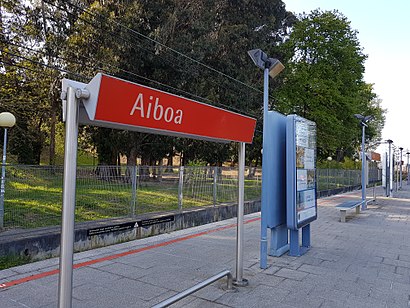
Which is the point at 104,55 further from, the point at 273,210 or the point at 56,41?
the point at 273,210

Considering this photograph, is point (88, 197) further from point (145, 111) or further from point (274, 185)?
point (145, 111)

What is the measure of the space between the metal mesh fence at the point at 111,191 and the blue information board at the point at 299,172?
4164 millimetres

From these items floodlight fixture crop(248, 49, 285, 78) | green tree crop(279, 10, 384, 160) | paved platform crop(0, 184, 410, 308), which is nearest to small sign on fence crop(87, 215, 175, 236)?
paved platform crop(0, 184, 410, 308)

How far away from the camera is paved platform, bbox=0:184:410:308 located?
4.07 m

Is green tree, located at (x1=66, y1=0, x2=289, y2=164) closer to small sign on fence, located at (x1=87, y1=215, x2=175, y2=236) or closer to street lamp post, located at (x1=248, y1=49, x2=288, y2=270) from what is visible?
small sign on fence, located at (x1=87, y1=215, x2=175, y2=236)

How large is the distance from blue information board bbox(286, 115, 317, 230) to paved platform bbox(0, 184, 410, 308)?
809 mm

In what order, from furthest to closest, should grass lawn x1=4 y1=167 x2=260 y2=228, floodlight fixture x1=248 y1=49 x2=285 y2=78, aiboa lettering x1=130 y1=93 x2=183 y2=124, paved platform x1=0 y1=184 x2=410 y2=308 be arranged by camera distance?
grass lawn x1=4 y1=167 x2=260 y2=228 → floodlight fixture x1=248 y1=49 x2=285 y2=78 → paved platform x1=0 y1=184 x2=410 y2=308 → aiboa lettering x1=130 y1=93 x2=183 y2=124

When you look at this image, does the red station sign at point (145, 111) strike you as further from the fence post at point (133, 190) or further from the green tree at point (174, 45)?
the green tree at point (174, 45)

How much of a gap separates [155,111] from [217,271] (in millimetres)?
3400

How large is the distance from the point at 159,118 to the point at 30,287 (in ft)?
10.2

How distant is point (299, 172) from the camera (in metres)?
6.04

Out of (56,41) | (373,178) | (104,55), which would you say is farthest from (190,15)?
(373,178)

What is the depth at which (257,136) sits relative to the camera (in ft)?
94.3

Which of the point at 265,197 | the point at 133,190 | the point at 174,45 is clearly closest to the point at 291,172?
the point at 265,197
